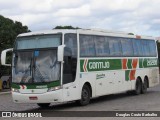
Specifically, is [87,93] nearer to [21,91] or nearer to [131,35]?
[21,91]

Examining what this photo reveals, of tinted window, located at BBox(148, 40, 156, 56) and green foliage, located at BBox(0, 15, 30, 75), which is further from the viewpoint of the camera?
green foliage, located at BBox(0, 15, 30, 75)

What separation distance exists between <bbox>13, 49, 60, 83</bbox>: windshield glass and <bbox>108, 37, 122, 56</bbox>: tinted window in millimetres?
5263

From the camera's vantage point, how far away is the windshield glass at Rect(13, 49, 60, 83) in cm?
1778

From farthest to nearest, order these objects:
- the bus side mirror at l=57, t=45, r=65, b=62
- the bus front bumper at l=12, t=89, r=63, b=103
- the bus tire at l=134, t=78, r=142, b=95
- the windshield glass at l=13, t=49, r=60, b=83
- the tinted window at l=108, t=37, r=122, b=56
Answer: the bus tire at l=134, t=78, r=142, b=95 < the tinted window at l=108, t=37, r=122, b=56 < the windshield glass at l=13, t=49, r=60, b=83 < the bus front bumper at l=12, t=89, r=63, b=103 < the bus side mirror at l=57, t=45, r=65, b=62

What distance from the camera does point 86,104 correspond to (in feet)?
64.7

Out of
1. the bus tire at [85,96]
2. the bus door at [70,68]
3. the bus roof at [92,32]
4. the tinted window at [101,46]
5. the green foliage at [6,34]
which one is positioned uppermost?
the green foliage at [6,34]

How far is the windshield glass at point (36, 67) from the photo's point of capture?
1778 centimetres

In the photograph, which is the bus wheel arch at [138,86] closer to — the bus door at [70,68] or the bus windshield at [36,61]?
the bus door at [70,68]

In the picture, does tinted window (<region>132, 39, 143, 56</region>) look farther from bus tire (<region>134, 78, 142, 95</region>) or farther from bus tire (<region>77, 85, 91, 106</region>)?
bus tire (<region>77, 85, 91, 106</region>)

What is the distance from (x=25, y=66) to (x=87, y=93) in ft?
10.7

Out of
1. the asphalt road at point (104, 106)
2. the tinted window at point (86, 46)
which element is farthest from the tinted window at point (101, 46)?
the asphalt road at point (104, 106)

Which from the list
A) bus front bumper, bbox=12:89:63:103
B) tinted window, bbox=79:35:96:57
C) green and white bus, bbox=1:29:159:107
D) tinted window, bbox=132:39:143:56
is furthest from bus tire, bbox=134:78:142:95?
bus front bumper, bbox=12:89:63:103

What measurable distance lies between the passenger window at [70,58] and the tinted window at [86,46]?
60cm

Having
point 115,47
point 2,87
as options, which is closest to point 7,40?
point 2,87
